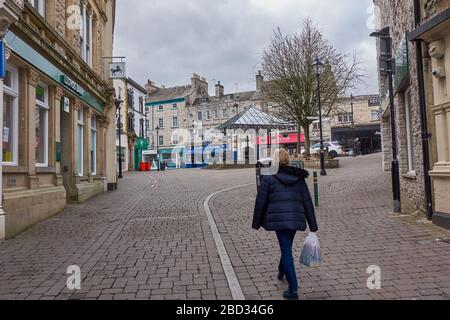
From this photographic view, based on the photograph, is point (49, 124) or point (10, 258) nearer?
point (10, 258)

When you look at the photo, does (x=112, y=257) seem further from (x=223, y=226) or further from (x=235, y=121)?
(x=235, y=121)

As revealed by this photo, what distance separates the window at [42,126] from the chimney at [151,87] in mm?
59264

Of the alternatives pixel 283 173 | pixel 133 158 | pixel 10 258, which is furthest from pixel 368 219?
pixel 133 158

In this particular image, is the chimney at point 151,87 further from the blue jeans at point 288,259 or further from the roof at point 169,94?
the blue jeans at point 288,259

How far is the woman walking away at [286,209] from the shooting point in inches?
177

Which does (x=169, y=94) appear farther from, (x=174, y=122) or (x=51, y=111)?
(x=51, y=111)

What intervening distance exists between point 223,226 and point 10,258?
4.21 meters

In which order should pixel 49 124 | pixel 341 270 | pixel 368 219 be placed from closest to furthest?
pixel 341 270 → pixel 368 219 → pixel 49 124

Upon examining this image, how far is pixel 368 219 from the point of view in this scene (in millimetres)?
8836

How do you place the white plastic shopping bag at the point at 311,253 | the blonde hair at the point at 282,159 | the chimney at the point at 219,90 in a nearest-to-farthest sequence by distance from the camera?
the white plastic shopping bag at the point at 311,253 < the blonde hair at the point at 282,159 < the chimney at the point at 219,90

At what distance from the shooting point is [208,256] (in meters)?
6.43

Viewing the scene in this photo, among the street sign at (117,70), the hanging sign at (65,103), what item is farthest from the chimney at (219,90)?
the hanging sign at (65,103)

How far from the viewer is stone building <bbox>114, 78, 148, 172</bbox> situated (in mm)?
44950
